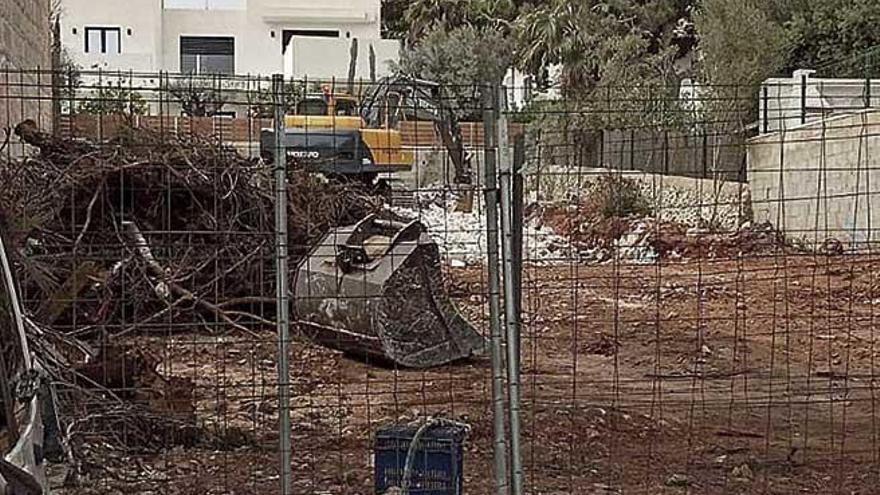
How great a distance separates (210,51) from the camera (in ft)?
149

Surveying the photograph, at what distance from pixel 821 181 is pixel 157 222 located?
918 cm

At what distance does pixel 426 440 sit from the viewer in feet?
16.5

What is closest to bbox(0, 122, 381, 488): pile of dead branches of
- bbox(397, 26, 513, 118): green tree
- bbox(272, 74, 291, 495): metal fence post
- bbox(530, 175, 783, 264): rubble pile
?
bbox(272, 74, 291, 495): metal fence post

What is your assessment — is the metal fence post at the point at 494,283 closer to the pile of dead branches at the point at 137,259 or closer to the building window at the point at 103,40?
the pile of dead branches at the point at 137,259

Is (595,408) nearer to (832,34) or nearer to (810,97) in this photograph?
(810,97)

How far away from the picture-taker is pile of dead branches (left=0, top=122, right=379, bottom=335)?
9508 mm

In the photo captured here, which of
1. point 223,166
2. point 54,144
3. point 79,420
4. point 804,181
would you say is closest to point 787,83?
point 804,181

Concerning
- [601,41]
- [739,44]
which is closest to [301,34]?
[601,41]

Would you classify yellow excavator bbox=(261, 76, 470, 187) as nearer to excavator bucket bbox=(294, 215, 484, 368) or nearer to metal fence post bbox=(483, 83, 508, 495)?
excavator bucket bbox=(294, 215, 484, 368)

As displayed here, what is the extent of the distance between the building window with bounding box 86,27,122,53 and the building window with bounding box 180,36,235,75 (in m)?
2.57

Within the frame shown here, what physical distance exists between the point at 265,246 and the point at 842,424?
17.9 feet

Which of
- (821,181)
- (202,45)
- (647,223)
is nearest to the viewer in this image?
(821,181)

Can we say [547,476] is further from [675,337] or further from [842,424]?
[675,337]

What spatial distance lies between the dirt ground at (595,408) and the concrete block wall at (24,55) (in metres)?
2.34
